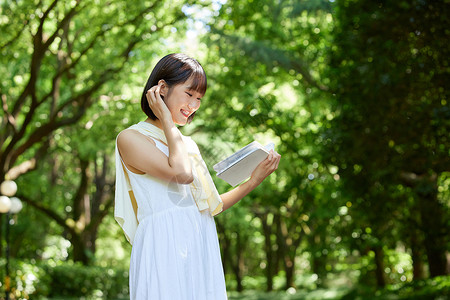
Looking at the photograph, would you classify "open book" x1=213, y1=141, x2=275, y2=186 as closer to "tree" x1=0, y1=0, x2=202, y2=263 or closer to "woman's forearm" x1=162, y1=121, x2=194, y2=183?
"woman's forearm" x1=162, y1=121, x2=194, y2=183

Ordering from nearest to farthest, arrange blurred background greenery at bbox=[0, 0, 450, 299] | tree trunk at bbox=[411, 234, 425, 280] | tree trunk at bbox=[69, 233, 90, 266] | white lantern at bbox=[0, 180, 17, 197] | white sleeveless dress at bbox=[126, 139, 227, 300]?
white sleeveless dress at bbox=[126, 139, 227, 300] < blurred background greenery at bbox=[0, 0, 450, 299] < tree trunk at bbox=[411, 234, 425, 280] < white lantern at bbox=[0, 180, 17, 197] < tree trunk at bbox=[69, 233, 90, 266]

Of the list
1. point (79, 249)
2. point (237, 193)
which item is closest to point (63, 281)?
point (79, 249)

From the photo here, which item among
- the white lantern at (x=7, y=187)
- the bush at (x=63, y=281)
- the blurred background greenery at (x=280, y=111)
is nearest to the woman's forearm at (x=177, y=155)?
the blurred background greenery at (x=280, y=111)

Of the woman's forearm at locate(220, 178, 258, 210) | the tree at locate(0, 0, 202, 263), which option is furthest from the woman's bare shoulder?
the tree at locate(0, 0, 202, 263)

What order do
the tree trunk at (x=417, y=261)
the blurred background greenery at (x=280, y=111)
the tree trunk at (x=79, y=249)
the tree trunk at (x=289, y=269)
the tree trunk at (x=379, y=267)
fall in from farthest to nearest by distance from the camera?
the tree trunk at (x=289, y=269)
the tree trunk at (x=79, y=249)
the tree trunk at (x=379, y=267)
the tree trunk at (x=417, y=261)
the blurred background greenery at (x=280, y=111)

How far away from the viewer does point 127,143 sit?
2182 mm

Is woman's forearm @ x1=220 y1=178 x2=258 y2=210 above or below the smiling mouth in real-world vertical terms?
below

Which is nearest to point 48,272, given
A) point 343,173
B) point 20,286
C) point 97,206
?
point 20,286

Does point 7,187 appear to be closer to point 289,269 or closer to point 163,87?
point 163,87

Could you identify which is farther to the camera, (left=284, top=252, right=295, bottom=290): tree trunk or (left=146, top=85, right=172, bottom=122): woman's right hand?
(left=284, top=252, right=295, bottom=290): tree trunk

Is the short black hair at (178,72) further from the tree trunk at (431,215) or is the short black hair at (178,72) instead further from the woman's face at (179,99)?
the tree trunk at (431,215)

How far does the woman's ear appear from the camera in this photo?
2273 millimetres

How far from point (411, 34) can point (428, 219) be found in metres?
3.18

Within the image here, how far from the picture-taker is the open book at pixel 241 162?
2256 mm
